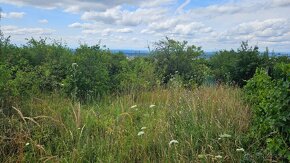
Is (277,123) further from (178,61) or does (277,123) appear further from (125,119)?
(178,61)

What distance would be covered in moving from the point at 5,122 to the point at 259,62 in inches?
312

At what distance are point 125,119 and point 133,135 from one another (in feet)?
2.55

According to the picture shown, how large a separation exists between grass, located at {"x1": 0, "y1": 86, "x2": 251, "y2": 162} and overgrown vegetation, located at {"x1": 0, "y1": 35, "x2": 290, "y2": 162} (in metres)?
0.01

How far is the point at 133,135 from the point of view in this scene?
5.07 metres

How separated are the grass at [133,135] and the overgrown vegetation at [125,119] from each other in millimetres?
14

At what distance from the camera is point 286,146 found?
12.9 feet

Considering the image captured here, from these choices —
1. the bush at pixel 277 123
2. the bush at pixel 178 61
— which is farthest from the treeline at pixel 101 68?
the bush at pixel 277 123

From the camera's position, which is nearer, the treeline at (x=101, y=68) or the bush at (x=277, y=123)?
the bush at (x=277, y=123)

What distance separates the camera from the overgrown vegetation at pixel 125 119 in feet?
14.3

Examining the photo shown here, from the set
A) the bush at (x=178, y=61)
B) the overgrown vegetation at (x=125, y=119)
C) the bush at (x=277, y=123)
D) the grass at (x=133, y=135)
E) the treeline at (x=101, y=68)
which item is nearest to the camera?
the bush at (x=277, y=123)

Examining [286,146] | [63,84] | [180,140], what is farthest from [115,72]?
[286,146]

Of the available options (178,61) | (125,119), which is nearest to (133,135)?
(125,119)

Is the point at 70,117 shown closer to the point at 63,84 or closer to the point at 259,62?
the point at 63,84

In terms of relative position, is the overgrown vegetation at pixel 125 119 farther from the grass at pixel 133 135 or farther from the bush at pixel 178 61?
the bush at pixel 178 61
